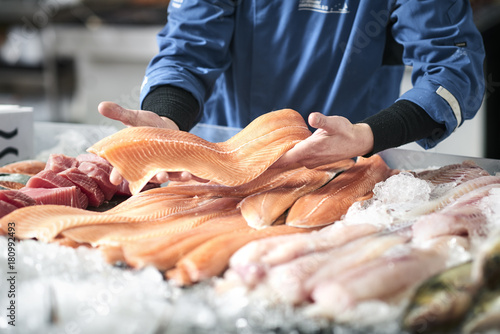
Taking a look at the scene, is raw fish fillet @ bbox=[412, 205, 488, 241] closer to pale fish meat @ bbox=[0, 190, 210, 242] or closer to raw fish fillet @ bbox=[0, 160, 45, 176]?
pale fish meat @ bbox=[0, 190, 210, 242]

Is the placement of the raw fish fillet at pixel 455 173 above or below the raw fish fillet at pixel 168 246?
above

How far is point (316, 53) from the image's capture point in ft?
6.79

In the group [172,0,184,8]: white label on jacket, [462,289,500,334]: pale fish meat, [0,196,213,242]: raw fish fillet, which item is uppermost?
[172,0,184,8]: white label on jacket

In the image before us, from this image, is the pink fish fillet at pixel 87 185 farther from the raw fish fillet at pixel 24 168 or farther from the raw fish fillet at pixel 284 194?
the raw fish fillet at pixel 284 194

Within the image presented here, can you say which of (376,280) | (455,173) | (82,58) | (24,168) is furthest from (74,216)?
(82,58)

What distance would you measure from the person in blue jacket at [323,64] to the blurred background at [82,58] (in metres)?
2.30

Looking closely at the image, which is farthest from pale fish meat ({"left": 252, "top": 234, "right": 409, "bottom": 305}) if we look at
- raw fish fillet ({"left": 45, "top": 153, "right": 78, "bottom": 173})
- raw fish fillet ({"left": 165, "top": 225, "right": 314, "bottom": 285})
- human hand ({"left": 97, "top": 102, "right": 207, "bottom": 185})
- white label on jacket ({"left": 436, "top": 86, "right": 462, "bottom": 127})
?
raw fish fillet ({"left": 45, "top": 153, "right": 78, "bottom": 173})

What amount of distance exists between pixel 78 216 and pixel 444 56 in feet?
4.88

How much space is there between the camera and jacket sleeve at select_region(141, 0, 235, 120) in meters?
2.00

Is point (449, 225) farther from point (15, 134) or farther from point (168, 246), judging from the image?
point (15, 134)

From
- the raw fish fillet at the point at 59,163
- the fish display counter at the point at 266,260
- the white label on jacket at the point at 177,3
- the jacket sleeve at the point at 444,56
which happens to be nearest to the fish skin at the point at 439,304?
the fish display counter at the point at 266,260

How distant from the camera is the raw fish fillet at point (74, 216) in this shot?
1130 mm

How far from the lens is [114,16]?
4.72m

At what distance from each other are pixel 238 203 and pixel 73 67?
4327 millimetres
